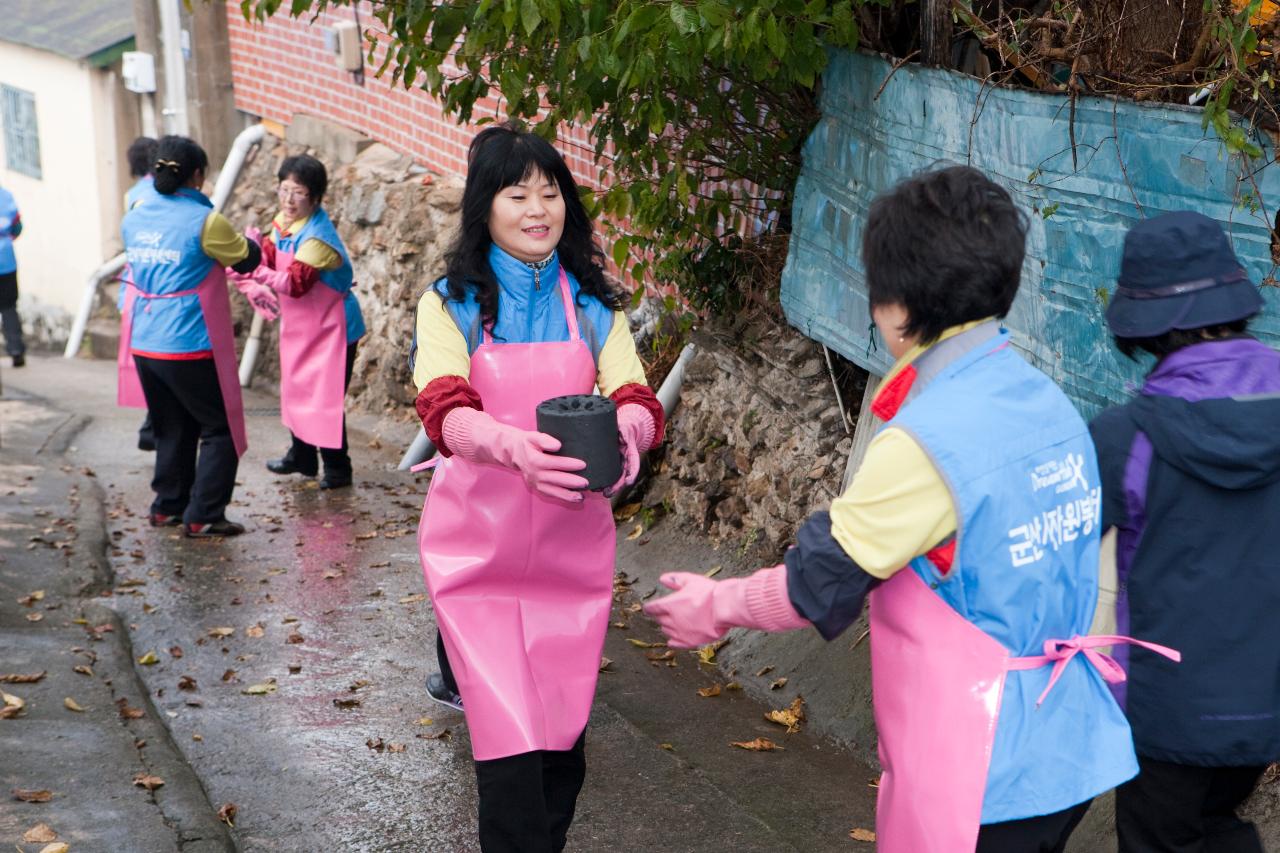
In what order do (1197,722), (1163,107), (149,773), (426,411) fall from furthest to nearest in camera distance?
(149,773) < (1163,107) < (426,411) < (1197,722)

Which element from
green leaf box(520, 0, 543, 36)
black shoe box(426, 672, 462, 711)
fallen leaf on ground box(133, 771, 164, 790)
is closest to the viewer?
green leaf box(520, 0, 543, 36)

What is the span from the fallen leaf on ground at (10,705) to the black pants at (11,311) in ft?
29.2

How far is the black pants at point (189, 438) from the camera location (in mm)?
7637

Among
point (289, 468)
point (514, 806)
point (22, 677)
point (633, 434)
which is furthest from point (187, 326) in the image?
point (514, 806)

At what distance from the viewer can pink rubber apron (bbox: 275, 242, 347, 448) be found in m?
8.52

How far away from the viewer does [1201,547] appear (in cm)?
279

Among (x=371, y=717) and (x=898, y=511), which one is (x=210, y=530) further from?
(x=898, y=511)

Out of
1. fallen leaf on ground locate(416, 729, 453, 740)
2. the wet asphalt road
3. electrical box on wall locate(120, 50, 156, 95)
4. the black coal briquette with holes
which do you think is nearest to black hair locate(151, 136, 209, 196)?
the wet asphalt road

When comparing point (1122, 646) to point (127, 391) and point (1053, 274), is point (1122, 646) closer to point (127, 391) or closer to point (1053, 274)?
point (1053, 274)

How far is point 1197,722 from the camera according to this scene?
111 inches

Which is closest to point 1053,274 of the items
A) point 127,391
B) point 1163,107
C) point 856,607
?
point 1163,107

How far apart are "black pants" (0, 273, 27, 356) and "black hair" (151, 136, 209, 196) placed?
258 inches

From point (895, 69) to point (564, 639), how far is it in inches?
94.3

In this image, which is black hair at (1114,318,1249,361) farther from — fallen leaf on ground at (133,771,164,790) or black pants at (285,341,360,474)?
black pants at (285,341,360,474)
